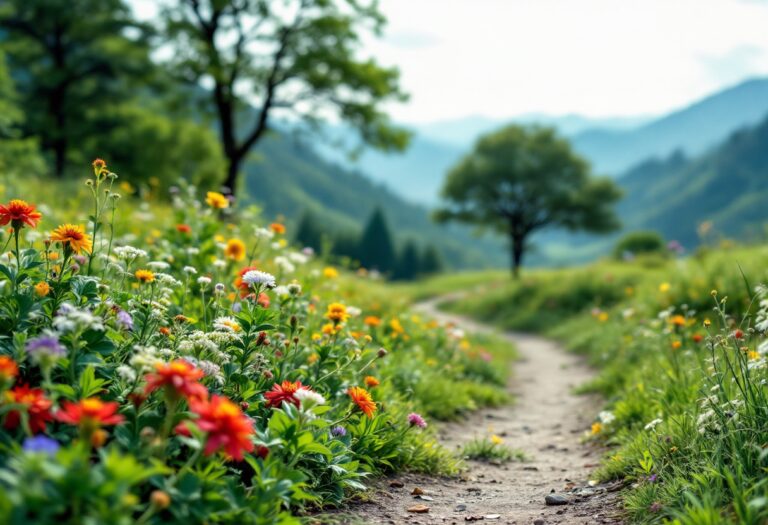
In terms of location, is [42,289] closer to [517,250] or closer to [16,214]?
[16,214]

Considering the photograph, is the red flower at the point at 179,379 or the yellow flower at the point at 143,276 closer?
the red flower at the point at 179,379

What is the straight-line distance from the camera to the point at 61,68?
24.3 m

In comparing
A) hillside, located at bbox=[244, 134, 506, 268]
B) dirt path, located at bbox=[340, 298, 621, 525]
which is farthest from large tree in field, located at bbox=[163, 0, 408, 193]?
hillside, located at bbox=[244, 134, 506, 268]

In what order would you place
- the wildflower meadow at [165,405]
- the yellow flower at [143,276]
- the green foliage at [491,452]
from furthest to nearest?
the green foliage at [491,452] → the yellow flower at [143,276] → the wildflower meadow at [165,405]

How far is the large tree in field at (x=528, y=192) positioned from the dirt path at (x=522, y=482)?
1033 inches

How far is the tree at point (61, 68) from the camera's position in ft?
77.2

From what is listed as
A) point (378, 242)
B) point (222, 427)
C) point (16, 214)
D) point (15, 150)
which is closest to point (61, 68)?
point (15, 150)

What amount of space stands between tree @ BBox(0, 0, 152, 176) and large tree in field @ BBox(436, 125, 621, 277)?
18.0 m

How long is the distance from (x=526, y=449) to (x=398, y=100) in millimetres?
13901

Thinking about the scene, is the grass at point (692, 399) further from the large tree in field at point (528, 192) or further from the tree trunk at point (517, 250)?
the large tree in field at point (528, 192)

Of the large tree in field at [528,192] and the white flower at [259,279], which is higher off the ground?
the large tree in field at [528,192]

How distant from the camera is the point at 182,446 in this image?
105 inches

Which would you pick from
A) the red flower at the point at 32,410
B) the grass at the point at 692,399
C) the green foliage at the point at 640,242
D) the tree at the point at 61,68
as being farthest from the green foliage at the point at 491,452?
the green foliage at the point at 640,242

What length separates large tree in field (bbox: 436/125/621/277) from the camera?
33.0 m
